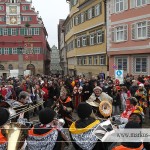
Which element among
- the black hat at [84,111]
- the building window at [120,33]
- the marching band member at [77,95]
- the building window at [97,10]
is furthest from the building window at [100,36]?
the black hat at [84,111]

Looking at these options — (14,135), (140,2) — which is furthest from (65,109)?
(140,2)

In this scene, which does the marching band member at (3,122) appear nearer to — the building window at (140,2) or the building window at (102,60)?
the building window at (140,2)

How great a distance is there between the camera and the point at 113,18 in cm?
2980

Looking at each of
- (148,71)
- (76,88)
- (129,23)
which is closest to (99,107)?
(76,88)

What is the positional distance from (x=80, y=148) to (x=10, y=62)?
55708mm

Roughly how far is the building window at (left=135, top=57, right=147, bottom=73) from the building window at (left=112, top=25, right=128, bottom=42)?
2440mm

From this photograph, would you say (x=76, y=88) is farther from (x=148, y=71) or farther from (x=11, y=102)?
(x=148, y=71)

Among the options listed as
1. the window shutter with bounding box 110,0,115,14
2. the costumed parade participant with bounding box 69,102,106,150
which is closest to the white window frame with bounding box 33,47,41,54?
the window shutter with bounding box 110,0,115,14

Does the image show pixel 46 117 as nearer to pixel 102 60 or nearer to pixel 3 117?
pixel 3 117

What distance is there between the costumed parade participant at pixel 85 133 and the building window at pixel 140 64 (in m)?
21.9

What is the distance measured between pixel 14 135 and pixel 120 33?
25.4 m

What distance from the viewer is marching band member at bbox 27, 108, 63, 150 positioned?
4840 mm

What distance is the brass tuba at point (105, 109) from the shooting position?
7953 millimetres

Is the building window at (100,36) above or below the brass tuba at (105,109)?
above
